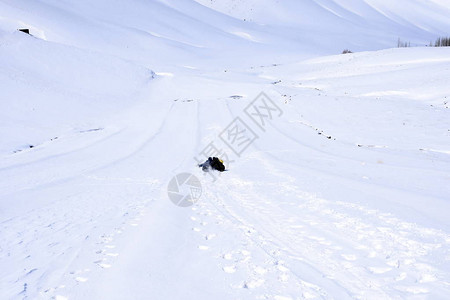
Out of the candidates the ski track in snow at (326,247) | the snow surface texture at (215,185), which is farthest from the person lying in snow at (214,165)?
the ski track in snow at (326,247)

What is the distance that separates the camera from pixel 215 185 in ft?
19.4

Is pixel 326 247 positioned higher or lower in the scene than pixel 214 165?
lower

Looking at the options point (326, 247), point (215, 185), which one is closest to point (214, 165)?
point (215, 185)

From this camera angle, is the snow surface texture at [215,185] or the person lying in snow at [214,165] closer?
the snow surface texture at [215,185]

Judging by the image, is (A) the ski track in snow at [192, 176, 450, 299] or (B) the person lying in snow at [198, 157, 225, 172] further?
(B) the person lying in snow at [198, 157, 225, 172]

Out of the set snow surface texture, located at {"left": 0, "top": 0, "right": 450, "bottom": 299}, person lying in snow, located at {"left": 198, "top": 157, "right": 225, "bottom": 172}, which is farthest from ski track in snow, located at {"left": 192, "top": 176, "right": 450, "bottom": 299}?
person lying in snow, located at {"left": 198, "top": 157, "right": 225, "bottom": 172}

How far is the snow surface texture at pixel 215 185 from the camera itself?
3150 mm

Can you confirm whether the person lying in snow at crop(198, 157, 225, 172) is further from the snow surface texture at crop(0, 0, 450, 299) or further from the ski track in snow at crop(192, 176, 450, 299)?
the ski track in snow at crop(192, 176, 450, 299)

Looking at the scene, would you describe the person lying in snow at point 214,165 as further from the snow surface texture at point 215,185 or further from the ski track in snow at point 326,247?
the ski track in snow at point 326,247

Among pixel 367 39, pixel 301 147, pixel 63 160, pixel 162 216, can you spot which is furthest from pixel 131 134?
pixel 367 39

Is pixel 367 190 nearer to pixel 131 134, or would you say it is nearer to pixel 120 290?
pixel 120 290

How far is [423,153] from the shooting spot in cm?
794

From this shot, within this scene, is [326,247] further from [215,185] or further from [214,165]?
[214,165]

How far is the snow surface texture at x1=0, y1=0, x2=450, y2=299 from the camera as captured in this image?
315 cm
